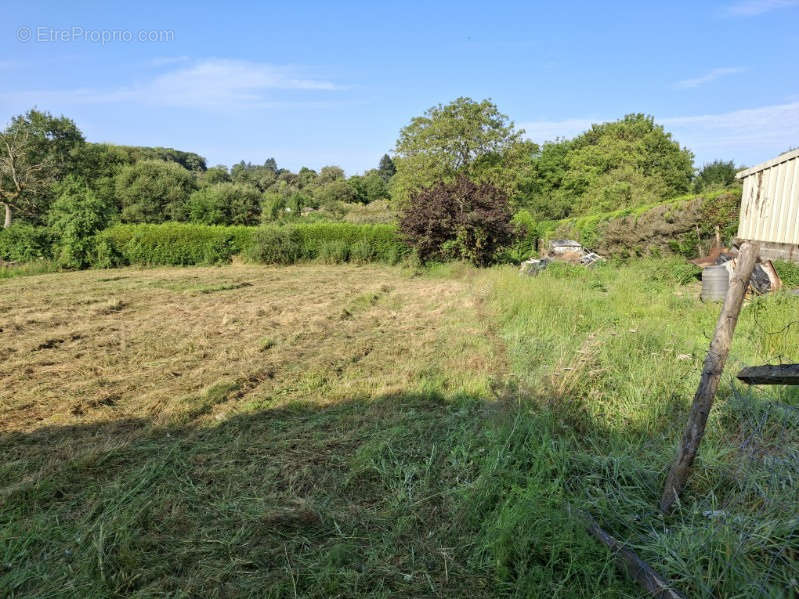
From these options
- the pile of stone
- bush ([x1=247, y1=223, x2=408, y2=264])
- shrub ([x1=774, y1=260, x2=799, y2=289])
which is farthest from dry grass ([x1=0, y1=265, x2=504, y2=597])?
the pile of stone

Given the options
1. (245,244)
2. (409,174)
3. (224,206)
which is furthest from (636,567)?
(224,206)

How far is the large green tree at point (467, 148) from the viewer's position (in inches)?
1099

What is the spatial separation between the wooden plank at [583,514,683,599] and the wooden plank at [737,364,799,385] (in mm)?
940

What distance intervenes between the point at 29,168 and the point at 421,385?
26452 mm

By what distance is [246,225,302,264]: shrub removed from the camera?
17.5 meters

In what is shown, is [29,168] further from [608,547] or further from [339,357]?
[608,547]

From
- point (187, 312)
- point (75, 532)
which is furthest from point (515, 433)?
point (187, 312)

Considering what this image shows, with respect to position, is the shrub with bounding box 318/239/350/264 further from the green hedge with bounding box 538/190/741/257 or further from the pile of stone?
the green hedge with bounding box 538/190/741/257

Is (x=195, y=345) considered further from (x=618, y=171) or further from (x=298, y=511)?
(x=618, y=171)

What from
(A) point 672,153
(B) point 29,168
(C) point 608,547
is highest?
(A) point 672,153

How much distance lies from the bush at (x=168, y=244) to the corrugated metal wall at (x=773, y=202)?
1715 cm

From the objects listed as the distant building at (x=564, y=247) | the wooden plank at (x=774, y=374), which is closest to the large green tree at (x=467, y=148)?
the distant building at (x=564, y=247)

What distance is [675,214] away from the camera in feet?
44.6

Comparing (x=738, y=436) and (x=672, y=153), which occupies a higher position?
(x=672, y=153)
